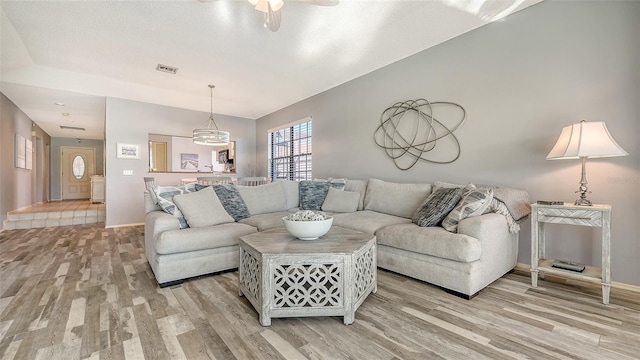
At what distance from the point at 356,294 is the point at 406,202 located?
1.59 meters

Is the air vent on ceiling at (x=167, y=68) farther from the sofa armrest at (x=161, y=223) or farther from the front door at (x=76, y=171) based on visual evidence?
the front door at (x=76, y=171)

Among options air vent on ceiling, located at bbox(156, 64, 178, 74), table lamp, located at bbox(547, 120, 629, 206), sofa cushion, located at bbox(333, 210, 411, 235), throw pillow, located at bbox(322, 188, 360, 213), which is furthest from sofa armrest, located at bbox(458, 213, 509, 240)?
air vent on ceiling, located at bbox(156, 64, 178, 74)

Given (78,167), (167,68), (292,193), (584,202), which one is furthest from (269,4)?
(78,167)

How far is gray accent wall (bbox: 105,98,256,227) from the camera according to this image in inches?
196

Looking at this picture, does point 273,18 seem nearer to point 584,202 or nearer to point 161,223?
point 161,223

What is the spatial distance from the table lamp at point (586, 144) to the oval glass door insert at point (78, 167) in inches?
487

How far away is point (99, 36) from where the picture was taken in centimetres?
311

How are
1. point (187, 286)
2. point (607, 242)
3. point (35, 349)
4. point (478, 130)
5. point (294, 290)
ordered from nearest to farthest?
1. point (35, 349)
2. point (294, 290)
3. point (607, 242)
4. point (187, 286)
5. point (478, 130)

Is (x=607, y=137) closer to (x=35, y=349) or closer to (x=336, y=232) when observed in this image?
(x=336, y=232)

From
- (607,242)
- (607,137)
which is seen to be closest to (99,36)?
(607,137)

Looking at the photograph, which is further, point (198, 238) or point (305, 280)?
point (198, 238)

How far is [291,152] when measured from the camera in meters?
5.94

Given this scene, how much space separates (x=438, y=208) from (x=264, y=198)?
6.97 ft

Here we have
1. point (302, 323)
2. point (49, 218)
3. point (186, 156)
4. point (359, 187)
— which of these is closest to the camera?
point (302, 323)
